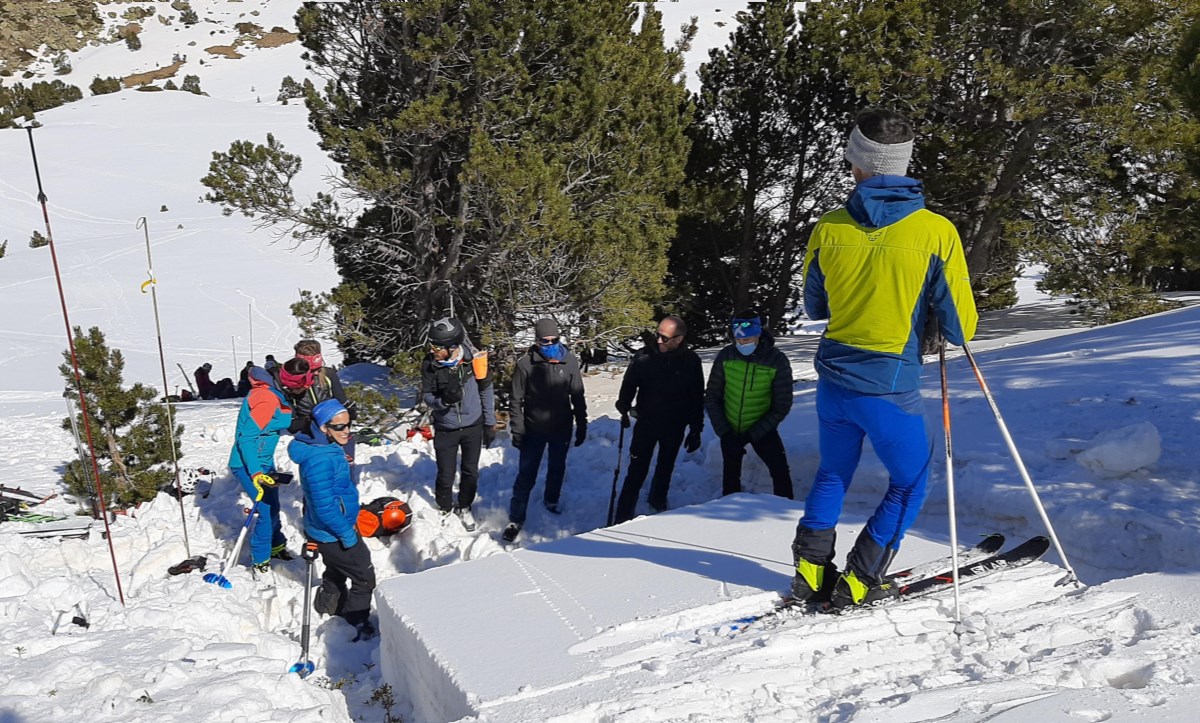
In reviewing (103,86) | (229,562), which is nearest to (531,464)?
(229,562)

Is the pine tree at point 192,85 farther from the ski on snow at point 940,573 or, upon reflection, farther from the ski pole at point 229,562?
the ski on snow at point 940,573

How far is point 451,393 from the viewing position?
6.97 meters

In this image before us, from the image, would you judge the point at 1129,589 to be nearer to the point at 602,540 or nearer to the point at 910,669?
the point at 910,669

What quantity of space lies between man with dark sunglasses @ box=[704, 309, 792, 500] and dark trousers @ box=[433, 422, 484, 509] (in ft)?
6.66

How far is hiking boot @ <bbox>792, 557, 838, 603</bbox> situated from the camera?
3885 mm

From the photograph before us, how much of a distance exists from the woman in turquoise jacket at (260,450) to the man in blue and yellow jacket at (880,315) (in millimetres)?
4510

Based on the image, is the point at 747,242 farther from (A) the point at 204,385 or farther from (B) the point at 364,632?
(B) the point at 364,632

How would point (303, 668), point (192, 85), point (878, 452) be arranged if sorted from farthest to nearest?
point (192, 85), point (303, 668), point (878, 452)

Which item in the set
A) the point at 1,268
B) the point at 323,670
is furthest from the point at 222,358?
the point at 323,670

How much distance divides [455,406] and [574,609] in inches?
126

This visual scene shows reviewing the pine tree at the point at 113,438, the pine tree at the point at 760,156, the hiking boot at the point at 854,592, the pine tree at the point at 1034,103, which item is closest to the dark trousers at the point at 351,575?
the hiking boot at the point at 854,592

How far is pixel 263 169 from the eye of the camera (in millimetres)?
11070

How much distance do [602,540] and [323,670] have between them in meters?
1.90

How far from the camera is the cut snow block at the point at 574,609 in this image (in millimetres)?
3502
